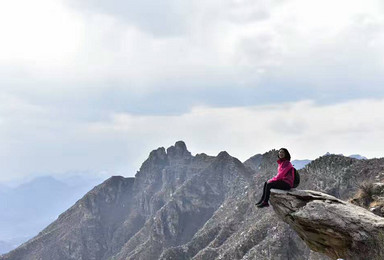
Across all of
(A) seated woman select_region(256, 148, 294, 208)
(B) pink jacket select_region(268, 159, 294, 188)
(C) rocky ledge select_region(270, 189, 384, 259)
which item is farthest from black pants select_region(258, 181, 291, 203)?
(C) rocky ledge select_region(270, 189, 384, 259)

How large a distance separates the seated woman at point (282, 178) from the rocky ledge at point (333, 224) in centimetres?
49

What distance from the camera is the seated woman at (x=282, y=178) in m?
26.8

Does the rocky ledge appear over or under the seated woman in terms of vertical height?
under

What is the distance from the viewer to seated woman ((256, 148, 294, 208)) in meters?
26.8

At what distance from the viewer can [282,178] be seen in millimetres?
27594

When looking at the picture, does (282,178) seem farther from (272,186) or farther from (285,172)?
(272,186)

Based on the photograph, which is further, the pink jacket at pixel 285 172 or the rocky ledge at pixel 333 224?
the pink jacket at pixel 285 172

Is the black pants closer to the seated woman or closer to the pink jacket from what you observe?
the seated woman

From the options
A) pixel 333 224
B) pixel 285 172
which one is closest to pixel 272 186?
pixel 285 172

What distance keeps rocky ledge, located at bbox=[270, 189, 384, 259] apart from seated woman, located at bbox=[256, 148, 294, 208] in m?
0.49

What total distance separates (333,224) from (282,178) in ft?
16.1

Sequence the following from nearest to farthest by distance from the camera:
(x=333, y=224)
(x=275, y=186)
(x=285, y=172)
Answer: (x=333, y=224)
(x=285, y=172)
(x=275, y=186)

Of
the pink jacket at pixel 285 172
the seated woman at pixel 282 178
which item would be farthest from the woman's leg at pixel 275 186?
the pink jacket at pixel 285 172

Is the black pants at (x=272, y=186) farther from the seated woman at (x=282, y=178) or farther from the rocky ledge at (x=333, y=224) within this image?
the rocky ledge at (x=333, y=224)
